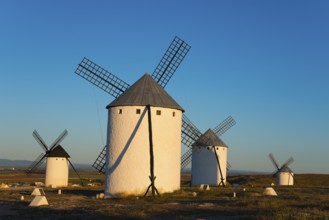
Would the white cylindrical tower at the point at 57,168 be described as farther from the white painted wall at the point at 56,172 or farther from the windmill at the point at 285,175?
the windmill at the point at 285,175

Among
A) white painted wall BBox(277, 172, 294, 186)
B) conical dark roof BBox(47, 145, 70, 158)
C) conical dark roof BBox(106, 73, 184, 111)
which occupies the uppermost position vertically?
conical dark roof BBox(106, 73, 184, 111)

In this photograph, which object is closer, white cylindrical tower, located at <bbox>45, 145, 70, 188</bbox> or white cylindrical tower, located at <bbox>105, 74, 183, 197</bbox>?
white cylindrical tower, located at <bbox>105, 74, 183, 197</bbox>

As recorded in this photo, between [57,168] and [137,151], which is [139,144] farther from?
[57,168]

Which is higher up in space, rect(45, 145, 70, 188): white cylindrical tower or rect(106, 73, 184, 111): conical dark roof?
rect(106, 73, 184, 111): conical dark roof

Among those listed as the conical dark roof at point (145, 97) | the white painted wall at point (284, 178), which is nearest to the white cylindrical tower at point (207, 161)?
the white painted wall at point (284, 178)

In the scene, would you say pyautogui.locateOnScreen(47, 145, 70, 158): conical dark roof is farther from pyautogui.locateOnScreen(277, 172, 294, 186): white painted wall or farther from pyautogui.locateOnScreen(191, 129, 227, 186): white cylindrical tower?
pyautogui.locateOnScreen(277, 172, 294, 186): white painted wall

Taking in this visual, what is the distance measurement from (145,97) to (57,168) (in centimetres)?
2259

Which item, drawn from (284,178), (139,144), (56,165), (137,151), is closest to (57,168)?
(56,165)

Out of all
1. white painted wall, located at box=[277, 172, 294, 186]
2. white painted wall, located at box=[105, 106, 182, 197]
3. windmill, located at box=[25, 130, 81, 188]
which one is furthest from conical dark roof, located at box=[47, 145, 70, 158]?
white painted wall, located at box=[277, 172, 294, 186]

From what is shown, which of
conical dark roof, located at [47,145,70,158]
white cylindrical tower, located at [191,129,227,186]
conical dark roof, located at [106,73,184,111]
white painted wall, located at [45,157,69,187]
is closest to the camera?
conical dark roof, located at [106,73,184,111]

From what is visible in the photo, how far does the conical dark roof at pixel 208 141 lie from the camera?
43438 mm

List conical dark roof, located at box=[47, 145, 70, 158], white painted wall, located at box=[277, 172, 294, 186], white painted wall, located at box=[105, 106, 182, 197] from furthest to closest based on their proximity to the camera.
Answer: white painted wall, located at box=[277, 172, 294, 186] < conical dark roof, located at box=[47, 145, 70, 158] < white painted wall, located at box=[105, 106, 182, 197]

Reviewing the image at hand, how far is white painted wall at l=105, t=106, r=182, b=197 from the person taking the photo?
23.4 metres

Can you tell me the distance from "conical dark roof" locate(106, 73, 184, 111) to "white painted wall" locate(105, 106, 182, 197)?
307mm
